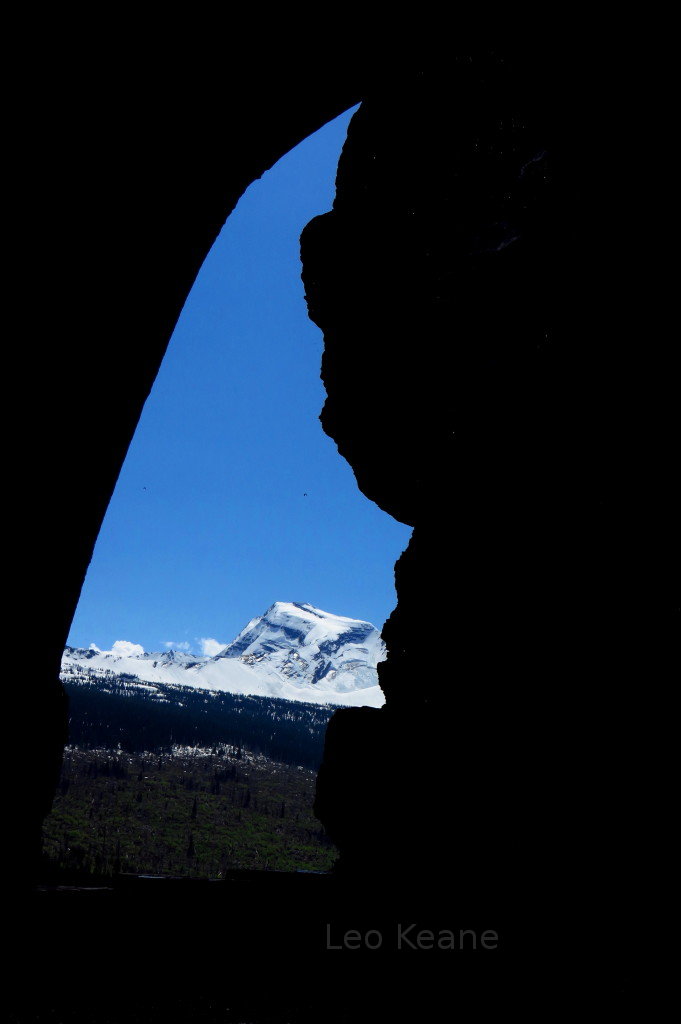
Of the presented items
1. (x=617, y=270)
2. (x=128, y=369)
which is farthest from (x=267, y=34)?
(x=617, y=270)

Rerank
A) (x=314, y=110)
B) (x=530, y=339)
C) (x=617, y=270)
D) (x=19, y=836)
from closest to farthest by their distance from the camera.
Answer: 1. (x=19, y=836)
2. (x=314, y=110)
3. (x=617, y=270)
4. (x=530, y=339)

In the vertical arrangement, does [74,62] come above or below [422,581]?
above

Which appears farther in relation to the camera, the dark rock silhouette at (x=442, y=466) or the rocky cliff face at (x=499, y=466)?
the rocky cliff face at (x=499, y=466)

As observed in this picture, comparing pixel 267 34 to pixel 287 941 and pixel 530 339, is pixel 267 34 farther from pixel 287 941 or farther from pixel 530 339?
pixel 287 941

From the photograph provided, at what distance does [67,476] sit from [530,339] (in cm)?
541

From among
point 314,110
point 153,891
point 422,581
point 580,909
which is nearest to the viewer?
point 153,891

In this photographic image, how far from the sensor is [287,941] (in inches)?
102

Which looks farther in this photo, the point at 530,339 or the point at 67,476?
the point at 530,339

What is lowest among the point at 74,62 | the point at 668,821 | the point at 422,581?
the point at 668,821

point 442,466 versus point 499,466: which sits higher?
point 442,466

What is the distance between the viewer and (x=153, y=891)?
2.37m

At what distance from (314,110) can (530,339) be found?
11.4 ft

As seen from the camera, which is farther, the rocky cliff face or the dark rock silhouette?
the rocky cliff face

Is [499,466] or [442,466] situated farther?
[442,466]
